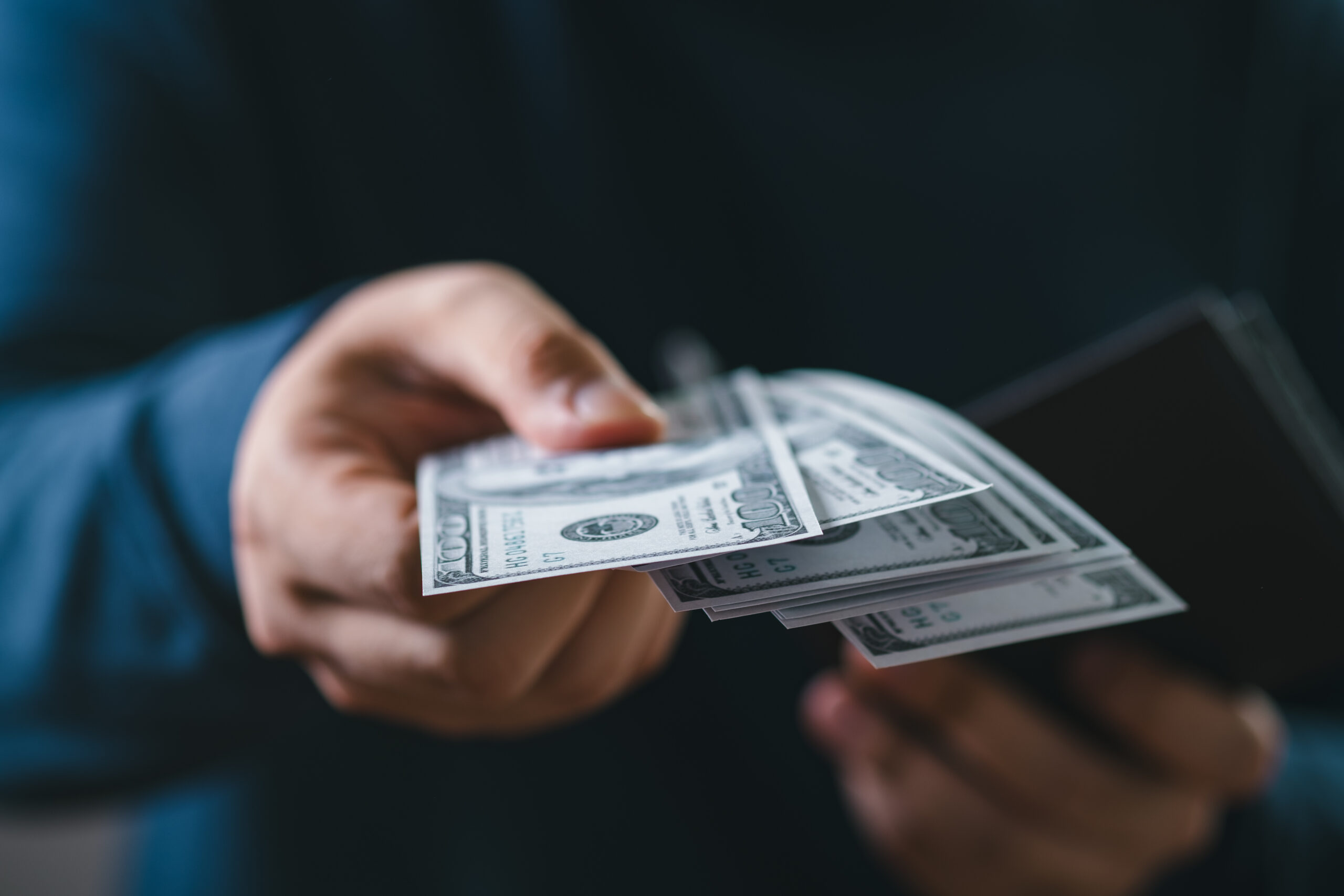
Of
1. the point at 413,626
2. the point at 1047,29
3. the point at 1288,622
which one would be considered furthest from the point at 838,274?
the point at 413,626

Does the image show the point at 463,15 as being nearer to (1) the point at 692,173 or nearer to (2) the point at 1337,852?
(1) the point at 692,173

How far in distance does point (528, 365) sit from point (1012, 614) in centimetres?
29

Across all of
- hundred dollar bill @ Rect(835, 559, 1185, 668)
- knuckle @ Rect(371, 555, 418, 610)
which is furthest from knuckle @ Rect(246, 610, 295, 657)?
hundred dollar bill @ Rect(835, 559, 1185, 668)

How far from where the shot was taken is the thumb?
42 centimetres

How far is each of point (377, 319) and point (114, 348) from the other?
0.54 meters

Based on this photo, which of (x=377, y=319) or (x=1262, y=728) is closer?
(x=377, y=319)

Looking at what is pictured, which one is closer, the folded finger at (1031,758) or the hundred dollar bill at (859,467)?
the hundred dollar bill at (859,467)

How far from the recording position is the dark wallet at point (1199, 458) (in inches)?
15.9

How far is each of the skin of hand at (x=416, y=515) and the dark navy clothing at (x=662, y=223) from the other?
35cm

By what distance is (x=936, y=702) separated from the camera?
2.37 feet

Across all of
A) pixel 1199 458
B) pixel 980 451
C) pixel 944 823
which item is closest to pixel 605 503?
pixel 980 451

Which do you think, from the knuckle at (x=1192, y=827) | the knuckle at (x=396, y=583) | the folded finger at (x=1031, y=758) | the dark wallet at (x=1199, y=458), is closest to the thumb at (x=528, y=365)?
the knuckle at (x=396, y=583)

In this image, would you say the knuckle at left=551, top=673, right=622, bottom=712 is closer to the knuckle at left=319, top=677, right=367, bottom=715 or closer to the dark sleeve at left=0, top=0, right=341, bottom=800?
the knuckle at left=319, top=677, right=367, bottom=715

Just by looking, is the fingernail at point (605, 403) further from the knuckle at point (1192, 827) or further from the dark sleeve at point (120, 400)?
the knuckle at point (1192, 827)
